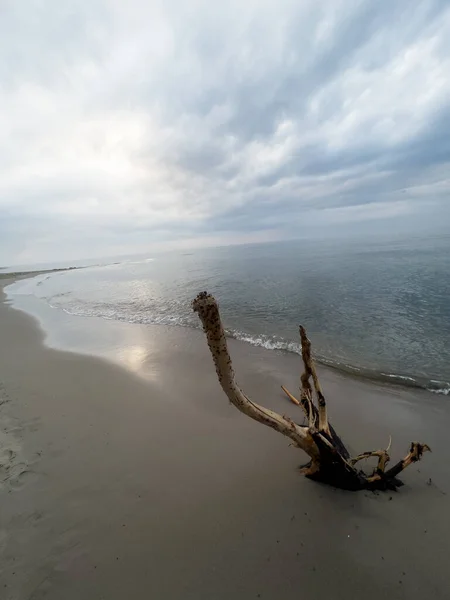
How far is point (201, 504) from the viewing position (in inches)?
189

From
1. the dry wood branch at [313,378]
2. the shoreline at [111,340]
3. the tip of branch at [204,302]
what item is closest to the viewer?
the tip of branch at [204,302]

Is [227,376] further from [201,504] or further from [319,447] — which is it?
[201,504]

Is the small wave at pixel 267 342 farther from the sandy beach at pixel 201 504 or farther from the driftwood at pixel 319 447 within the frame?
the driftwood at pixel 319 447

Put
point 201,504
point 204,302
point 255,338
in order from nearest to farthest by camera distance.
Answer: point 204,302 → point 201,504 → point 255,338

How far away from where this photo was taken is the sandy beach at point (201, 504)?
3.69 meters

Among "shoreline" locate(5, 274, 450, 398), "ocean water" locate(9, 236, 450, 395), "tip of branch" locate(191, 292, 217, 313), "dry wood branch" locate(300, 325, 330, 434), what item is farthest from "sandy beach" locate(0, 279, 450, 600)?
"tip of branch" locate(191, 292, 217, 313)

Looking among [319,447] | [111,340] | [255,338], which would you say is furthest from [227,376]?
[111,340]

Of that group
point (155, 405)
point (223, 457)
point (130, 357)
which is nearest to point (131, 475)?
point (223, 457)

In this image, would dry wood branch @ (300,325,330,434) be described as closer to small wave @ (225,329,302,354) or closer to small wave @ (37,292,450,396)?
small wave @ (37,292,450,396)

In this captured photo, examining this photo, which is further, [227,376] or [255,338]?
[255,338]

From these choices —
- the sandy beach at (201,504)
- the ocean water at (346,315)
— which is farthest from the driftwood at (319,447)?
the ocean water at (346,315)

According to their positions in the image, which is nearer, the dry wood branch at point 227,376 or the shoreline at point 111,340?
the dry wood branch at point 227,376

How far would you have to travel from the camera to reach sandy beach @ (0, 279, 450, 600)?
369 centimetres

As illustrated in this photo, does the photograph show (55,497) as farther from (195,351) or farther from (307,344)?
(195,351)
